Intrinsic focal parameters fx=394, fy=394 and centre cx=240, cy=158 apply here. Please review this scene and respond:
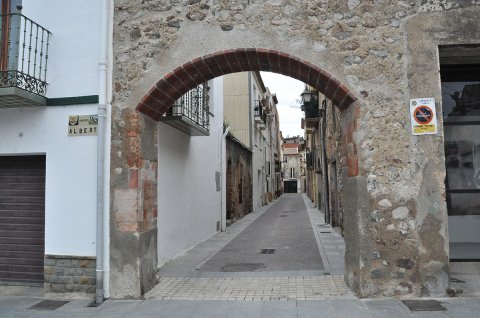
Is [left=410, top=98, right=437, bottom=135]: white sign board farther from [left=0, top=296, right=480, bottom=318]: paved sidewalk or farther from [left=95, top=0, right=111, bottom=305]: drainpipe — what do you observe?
[left=95, top=0, right=111, bottom=305]: drainpipe

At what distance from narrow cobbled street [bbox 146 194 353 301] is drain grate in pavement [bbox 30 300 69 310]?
3.68 feet

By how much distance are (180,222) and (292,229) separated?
5202 mm

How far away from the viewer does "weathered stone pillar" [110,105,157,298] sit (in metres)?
5.33

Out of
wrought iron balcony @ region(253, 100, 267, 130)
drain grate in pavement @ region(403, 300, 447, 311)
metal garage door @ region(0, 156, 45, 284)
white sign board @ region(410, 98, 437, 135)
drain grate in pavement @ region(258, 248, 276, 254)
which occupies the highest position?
wrought iron balcony @ region(253, 100, 267, 130)

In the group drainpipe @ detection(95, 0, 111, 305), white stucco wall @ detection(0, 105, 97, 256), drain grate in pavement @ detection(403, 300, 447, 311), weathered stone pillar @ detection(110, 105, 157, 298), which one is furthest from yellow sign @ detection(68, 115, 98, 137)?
drain grate in pavement @ detection(403, 300, 447, 311)

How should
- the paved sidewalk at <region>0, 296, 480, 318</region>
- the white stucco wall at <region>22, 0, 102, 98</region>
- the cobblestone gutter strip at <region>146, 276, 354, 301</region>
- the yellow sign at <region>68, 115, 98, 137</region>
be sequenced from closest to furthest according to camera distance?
the paved sidewalk at <region>0, 296, 480, 318</region>
the cobblestone gutter strip at <region>146, 276, 354, 301</region>
the yellow sign at <region>68, 115, 98, 137</region>
the white stucco wall at <region>22, 0, 102, 98</region>

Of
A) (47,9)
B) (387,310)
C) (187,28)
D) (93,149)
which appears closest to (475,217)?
(387,310)

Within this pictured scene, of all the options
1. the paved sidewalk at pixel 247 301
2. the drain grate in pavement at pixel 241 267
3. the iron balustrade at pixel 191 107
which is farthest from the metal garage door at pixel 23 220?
the drain grate in pavement at pixel 241 267

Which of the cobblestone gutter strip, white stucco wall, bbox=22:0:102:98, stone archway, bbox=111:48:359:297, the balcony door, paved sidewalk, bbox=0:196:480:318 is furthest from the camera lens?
the balcony door

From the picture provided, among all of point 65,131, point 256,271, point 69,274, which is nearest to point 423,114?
point 256,271

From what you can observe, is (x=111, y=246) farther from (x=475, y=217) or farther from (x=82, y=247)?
(x=475, y=217)

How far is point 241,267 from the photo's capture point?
23.2 ft

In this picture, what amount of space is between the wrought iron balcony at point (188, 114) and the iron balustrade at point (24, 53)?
7.47ft

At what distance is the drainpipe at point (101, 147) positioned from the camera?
5281mm
